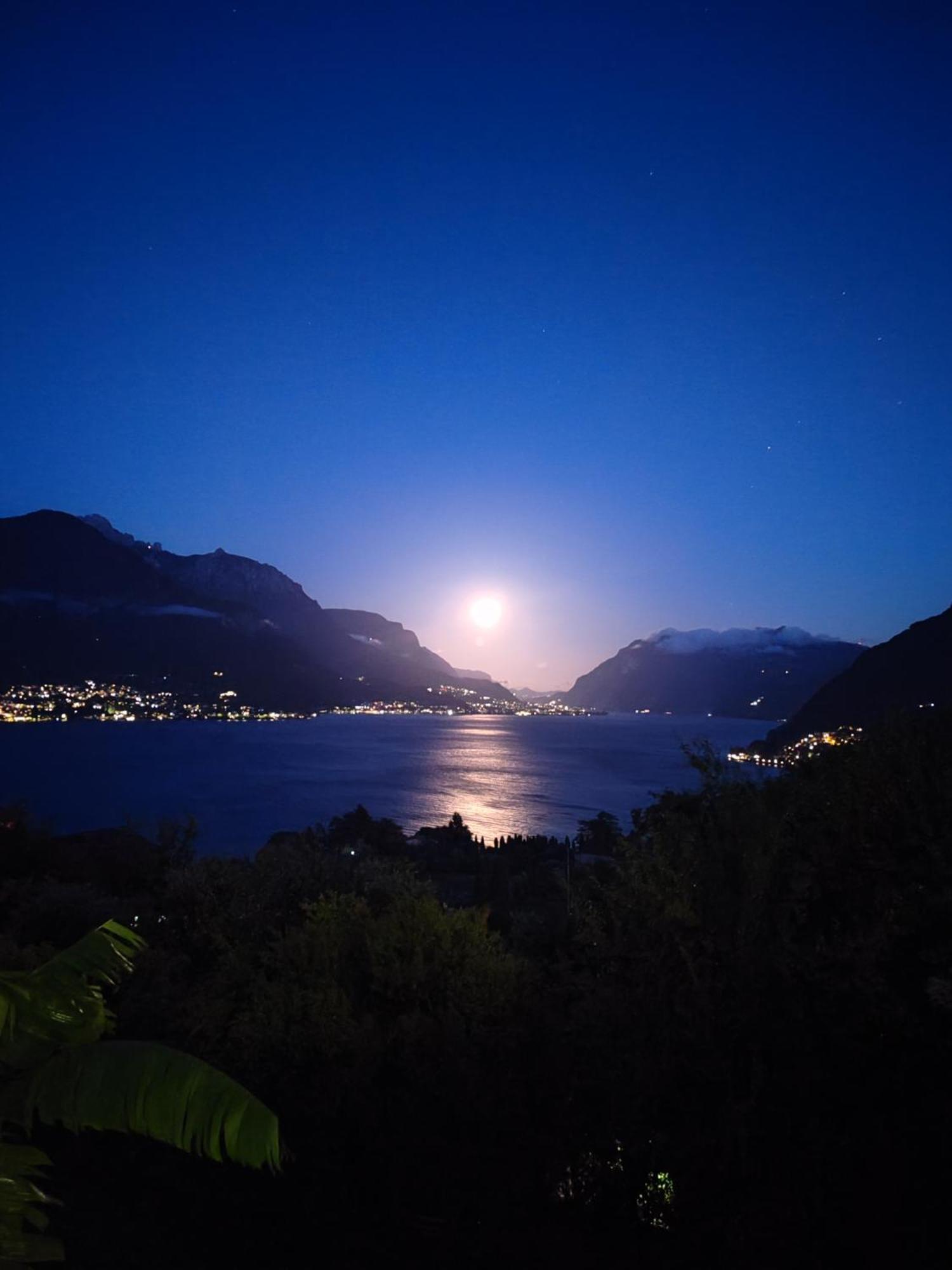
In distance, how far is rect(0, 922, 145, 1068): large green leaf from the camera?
2.81 meters

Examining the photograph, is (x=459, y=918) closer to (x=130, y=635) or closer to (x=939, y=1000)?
(x=939, y=1000)

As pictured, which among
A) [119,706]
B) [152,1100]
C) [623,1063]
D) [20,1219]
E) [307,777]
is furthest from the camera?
[119,706]

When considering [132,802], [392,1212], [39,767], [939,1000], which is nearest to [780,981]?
[939,1000]

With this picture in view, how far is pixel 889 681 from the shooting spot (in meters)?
46.7

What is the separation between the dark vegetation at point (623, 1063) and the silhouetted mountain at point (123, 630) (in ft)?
415

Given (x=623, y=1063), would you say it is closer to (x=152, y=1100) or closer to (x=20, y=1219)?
(x=152, y=1100)

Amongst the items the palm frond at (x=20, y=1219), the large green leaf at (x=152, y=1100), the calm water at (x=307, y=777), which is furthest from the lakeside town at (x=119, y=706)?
the palm frond at (x=20, y=1219)

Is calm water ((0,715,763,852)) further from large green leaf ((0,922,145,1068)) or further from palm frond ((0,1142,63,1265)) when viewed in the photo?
palm frond ((0,1142,63,1265))

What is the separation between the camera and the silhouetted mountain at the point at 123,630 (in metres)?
129

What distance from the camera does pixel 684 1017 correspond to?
429cm

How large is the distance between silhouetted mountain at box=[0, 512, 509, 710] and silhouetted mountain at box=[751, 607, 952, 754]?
330ft

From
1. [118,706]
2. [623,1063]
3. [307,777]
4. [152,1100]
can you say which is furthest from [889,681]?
[118,706]

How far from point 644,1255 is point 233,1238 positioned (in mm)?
2248

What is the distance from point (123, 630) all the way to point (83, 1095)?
516 feet
